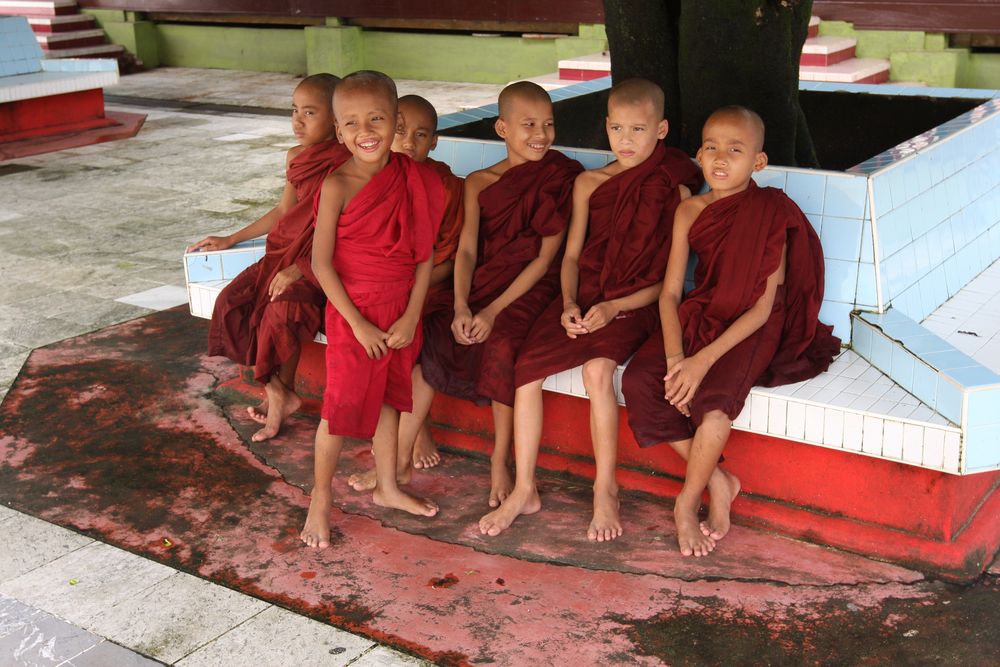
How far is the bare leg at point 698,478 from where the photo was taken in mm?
3383

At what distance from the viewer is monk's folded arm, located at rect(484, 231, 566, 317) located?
3.88 metres

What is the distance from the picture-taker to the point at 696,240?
3619 mm

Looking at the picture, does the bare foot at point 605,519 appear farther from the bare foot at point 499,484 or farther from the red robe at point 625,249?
the red robe at point 625,249

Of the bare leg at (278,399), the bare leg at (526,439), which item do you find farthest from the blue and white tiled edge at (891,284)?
the bare leg at (278,399)

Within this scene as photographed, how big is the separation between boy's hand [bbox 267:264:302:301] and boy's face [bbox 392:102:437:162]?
1.85ft

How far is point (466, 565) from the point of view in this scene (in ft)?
11.0

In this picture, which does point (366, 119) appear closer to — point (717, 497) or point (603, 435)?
point (603, 435)

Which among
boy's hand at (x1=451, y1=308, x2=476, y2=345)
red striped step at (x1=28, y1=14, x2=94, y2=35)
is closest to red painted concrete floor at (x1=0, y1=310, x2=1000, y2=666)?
boy's hand at (x1=451, y1=308, x2=476, y2=345)

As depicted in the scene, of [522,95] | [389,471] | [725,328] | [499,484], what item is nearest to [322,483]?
[389,471]

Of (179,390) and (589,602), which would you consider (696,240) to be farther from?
(179,390)

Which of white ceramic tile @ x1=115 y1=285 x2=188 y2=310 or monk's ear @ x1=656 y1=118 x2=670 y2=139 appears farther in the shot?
white ceramic tile @ x1=115 y1=285 x2=188 y2=310

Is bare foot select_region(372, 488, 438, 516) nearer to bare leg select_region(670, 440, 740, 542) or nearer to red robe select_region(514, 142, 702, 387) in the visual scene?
red robe select_region(514, 142, 702, 387)

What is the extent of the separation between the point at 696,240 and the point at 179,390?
230 centimetres

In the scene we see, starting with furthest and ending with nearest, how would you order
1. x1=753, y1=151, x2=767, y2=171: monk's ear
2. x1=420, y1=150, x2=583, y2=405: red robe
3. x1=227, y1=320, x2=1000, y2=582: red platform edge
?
x1=420, y1=150, x2=583, y2=405: red robe < x1=753, y1=151, x2=767, y2=171: monk's ear < x1=227, y1=320, x2=1000, y2=582: red platform edge
